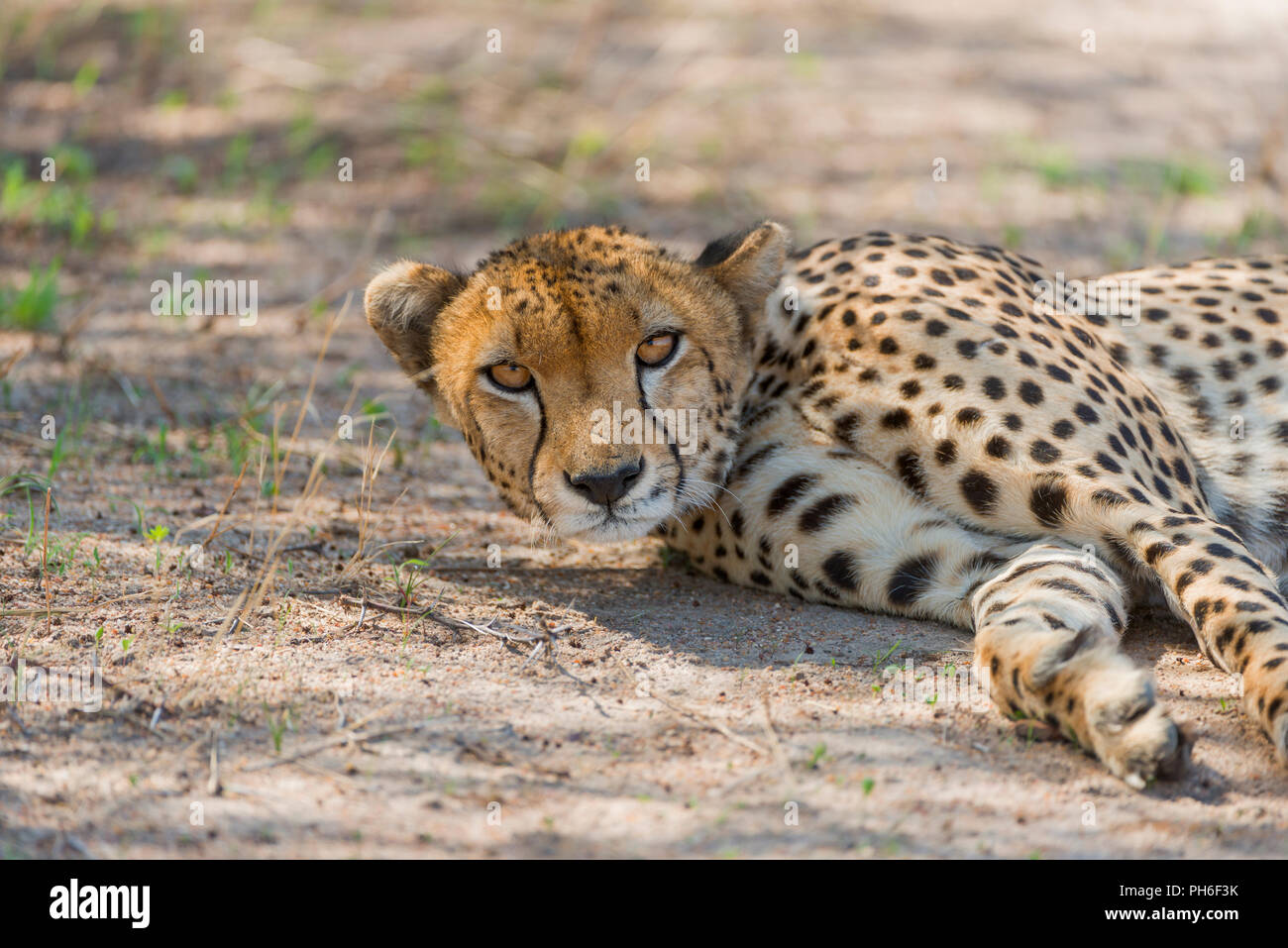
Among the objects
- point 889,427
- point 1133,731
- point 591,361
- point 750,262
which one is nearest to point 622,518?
point 591,361

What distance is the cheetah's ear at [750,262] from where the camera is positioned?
4016 mm

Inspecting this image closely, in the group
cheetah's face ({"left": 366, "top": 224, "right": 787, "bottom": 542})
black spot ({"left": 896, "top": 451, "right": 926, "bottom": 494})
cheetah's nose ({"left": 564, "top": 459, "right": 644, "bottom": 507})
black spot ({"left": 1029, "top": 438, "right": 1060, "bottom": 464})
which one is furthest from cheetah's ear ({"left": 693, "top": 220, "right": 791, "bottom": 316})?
black spot ({"left": 1029, "top": 438, "right": 1060, "bottom": 464})

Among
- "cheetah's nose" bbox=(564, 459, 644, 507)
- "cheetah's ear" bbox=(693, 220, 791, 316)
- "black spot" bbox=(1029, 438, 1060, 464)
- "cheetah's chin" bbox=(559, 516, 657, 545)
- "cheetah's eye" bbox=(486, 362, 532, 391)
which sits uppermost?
"cheetah's ear" bbox=(693, 220, 791, 316)

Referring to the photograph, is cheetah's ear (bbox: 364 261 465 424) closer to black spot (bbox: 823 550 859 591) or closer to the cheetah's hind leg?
black spot (bbox: 823 550 859 591)

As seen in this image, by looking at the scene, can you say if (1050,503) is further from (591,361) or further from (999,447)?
(591,361)

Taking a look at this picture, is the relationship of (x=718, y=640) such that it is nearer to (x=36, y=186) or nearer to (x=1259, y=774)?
(x=1259, y=774)

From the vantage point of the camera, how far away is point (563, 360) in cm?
364

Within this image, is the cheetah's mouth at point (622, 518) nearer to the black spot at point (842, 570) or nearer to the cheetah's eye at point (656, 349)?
the cheetah's eye at point (656, 349)

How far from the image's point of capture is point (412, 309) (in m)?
4.04

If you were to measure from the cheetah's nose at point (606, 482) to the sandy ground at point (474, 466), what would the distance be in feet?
1.32

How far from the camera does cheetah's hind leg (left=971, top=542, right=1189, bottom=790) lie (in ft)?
9.25

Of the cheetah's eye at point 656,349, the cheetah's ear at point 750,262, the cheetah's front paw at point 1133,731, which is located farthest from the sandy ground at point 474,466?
the cheetah's ear at point 750,262

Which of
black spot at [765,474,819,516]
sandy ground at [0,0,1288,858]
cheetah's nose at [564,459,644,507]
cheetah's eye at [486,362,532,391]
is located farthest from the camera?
black spot at [765,474,819,516]

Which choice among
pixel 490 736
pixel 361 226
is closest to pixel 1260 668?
pixel 490 736
